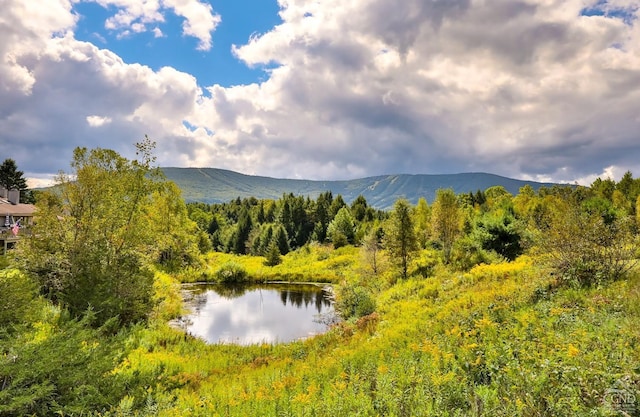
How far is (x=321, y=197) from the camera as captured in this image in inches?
3772

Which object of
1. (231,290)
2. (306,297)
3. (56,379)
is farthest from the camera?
(231,290)

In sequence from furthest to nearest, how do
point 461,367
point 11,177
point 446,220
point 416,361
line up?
point 11,177 → point 446,220 → point 416,361 → point 461,367

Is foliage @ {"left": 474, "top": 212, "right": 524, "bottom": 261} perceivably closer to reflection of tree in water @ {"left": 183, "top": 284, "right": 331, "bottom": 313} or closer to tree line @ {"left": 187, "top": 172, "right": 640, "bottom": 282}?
tree line @ {"left": 187, "top": 172, "right": 640, "bottom": 282}

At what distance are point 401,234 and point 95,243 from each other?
22.6m

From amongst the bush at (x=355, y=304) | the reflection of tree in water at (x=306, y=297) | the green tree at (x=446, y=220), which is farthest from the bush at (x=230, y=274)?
the green tree at (x=446, y=220)

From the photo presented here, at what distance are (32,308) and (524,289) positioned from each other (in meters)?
16.8

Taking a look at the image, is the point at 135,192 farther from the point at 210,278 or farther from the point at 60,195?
the point at 210,278

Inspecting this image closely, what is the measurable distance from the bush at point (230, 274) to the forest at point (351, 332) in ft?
44.0

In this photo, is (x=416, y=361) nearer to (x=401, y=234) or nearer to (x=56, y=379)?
(x=56, y=379)

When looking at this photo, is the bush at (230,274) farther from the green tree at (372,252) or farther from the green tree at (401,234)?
the green tree at (401,234)

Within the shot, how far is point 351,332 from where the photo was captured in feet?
64.2

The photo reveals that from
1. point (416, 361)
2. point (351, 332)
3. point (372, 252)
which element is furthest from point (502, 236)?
point (416, 361)

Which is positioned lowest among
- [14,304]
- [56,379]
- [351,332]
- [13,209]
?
[351,332]

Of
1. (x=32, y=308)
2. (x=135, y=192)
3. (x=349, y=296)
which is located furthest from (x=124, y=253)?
(x=349, y=296)
